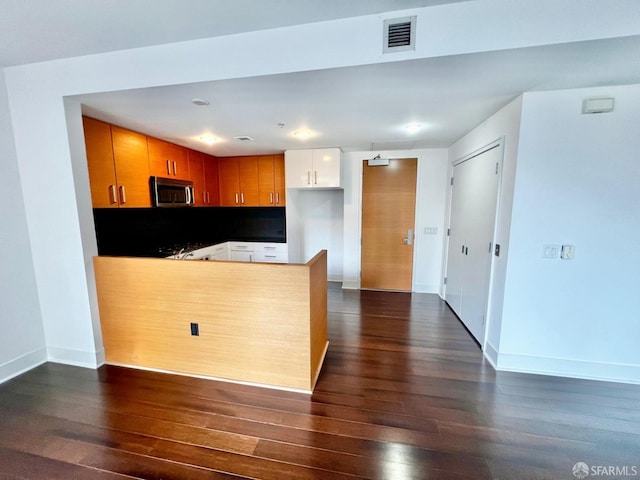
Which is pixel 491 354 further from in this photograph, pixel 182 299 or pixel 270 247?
pixel 270 247

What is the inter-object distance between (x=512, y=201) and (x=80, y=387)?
12.9 ft

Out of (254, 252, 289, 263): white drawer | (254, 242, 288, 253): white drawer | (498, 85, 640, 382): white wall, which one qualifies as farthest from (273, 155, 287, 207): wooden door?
(498, 85, 640, 382): white wall

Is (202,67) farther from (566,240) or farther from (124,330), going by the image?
(566,240)

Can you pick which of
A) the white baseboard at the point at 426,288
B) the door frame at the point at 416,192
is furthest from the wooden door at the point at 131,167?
the white baseboard at the point at 426,288

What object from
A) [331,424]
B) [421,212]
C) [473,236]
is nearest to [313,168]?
[421,212]

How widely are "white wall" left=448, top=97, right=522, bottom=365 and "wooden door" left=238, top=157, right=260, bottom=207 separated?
336 cm

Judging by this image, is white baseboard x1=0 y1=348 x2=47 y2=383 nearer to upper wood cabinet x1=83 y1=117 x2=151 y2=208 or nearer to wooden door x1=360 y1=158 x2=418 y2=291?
upper wood cabinet x1=83 y1=117 x2=151 y2=208

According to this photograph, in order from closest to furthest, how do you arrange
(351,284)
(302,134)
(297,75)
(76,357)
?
(297,75)
(76,357)
(302,134)
(351,284)

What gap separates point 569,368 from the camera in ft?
7.41

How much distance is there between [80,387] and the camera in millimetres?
2162

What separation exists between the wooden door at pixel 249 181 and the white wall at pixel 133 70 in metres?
2.44

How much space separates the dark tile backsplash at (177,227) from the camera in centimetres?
306

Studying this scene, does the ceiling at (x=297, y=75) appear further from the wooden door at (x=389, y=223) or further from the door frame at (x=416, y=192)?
the wooden door at (x=389, y=223)

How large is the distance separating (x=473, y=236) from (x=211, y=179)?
4.05 metres
